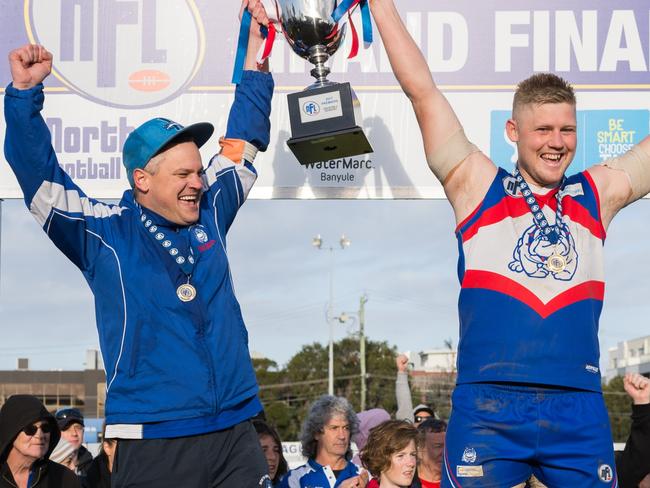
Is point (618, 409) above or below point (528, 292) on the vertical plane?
below

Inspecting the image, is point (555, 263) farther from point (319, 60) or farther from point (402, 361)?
point (402, 361)

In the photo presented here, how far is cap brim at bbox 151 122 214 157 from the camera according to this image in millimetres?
4094

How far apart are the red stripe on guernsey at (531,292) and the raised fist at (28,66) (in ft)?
6.32

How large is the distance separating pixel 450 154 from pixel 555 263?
0.64 metres

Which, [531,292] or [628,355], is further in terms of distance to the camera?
[628,355]

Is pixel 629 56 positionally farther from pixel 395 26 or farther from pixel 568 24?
pixel 395 26

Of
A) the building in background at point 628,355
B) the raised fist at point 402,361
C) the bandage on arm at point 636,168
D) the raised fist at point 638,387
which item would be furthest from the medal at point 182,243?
the building in background at point 628,355

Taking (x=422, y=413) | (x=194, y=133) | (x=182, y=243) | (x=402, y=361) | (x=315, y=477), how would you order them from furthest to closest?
1. (x=422, y=413)
2. (x=402, y=361)
3. (x=315, y=477)
4. (x=194, y=133)
5. (x=182, y=243)

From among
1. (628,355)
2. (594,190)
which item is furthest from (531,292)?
(628,355)

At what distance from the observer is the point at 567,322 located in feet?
12.0

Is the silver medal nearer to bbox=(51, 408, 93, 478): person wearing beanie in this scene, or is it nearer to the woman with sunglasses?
the woman with sunglasses

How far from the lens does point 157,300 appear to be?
3.87 meters

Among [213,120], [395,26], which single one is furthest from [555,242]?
[213,120]

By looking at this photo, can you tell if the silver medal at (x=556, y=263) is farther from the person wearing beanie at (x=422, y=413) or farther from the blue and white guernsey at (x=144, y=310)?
the person wearing beanie at (x=422, y=413)
